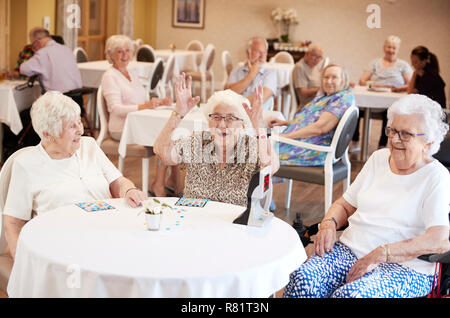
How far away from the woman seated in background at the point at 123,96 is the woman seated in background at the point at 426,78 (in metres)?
2.92

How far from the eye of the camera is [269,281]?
1980 millimetres

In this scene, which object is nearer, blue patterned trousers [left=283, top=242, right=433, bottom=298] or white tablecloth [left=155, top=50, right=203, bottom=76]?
blue patterned trousers [left=283, top=242, right=433, bottom=298]

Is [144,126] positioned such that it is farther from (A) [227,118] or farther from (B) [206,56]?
(B) [206,56]

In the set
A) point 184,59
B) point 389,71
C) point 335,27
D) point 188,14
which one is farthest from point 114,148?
point 188,14

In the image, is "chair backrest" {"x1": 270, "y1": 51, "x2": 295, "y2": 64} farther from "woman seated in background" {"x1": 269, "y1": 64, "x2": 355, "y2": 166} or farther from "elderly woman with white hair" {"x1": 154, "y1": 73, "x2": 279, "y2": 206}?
"elderly woman with white hair" {"x1": 154, "y1": 73, "x2": 279, "y2": 206}

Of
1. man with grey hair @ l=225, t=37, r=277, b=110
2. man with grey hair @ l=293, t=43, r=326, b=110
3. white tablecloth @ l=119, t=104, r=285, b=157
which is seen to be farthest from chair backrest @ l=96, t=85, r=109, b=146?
man with grey hair @ l=293, t=43, r=326, b=110

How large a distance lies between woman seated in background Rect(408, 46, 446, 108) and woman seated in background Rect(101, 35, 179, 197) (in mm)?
2922

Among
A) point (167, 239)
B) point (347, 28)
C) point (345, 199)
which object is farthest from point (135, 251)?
point (347, 28)

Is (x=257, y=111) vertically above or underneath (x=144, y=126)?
above

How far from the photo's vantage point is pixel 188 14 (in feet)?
42.0

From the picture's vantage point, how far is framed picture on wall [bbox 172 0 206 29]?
12.7m

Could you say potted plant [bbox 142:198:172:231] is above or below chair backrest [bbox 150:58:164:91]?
below

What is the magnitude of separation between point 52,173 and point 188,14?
10.6 m
